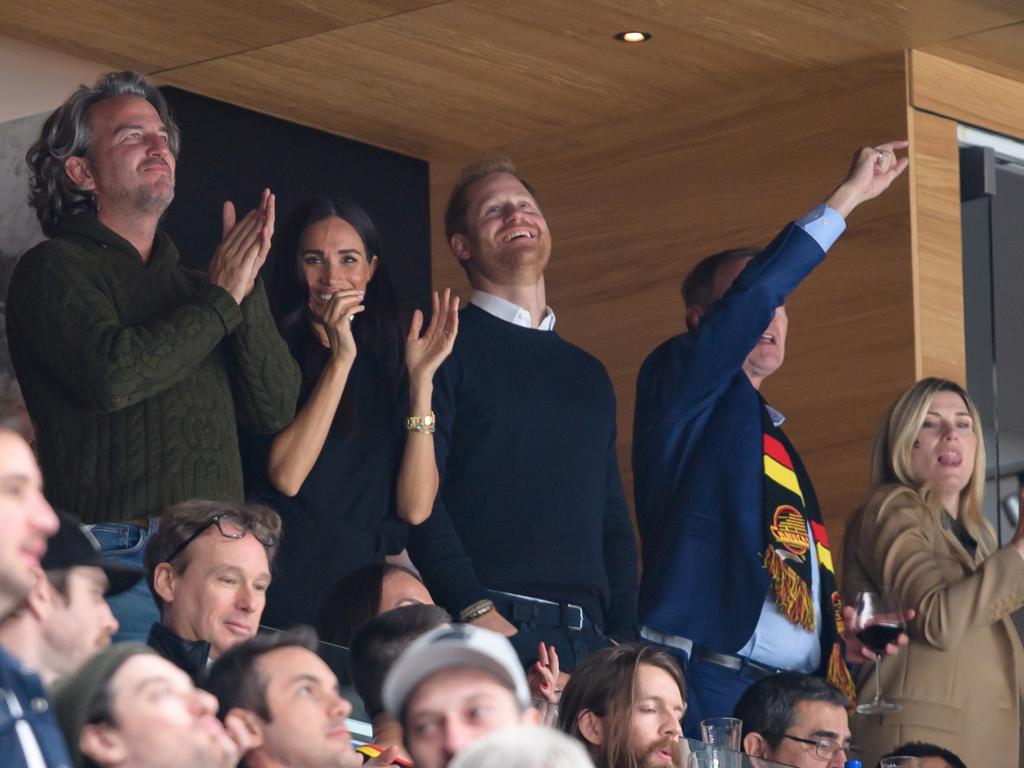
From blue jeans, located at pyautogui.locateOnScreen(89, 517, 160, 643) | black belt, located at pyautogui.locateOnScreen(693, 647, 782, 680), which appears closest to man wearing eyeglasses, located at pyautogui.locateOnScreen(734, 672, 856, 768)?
black belt, located at pyautogui.locateOnScreen(693, 647, 782, 680)

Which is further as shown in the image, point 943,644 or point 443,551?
point 943,644

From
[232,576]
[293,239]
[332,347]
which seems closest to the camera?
[232,576]

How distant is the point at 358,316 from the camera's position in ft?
14.7

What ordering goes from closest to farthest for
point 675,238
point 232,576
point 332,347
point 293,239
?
point 232,576, point 332,347, point 293,239, point 675,238

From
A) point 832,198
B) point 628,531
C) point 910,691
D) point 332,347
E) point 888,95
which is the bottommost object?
point 910,691

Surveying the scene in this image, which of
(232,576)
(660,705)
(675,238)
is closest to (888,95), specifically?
(675,238)

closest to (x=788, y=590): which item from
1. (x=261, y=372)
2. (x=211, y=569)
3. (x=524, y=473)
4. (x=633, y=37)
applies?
(x=524, y=473)

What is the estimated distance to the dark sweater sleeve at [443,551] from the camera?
13.6ft

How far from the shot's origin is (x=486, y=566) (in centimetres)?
432

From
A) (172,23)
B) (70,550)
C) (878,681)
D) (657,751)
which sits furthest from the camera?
(172,23)

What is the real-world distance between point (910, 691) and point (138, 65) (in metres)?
2.75

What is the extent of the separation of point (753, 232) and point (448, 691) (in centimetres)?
391

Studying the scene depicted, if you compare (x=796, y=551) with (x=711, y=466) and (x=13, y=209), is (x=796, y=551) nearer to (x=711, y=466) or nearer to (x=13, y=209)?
(x=711, y=466)

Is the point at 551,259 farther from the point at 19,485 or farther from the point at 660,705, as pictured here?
the point at 19,485
